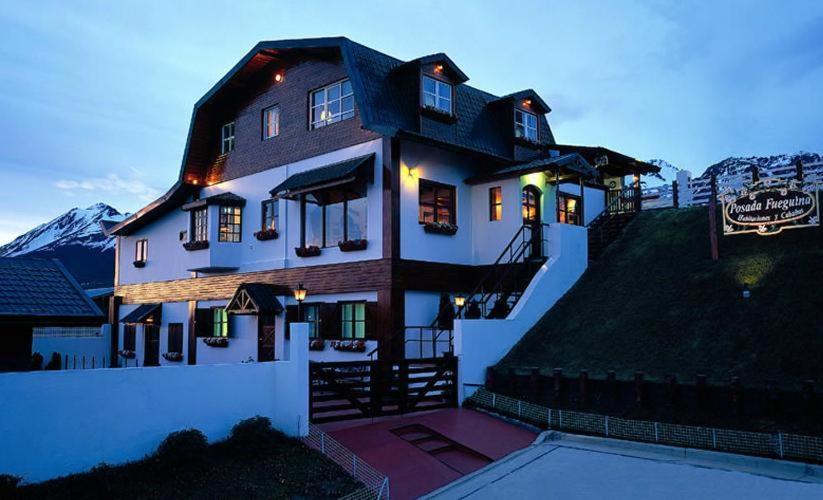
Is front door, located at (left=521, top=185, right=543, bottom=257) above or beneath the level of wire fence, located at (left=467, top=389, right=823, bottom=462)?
above

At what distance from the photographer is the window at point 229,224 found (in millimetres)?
25312

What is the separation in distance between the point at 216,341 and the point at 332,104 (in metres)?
10.3

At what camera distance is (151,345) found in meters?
29.8

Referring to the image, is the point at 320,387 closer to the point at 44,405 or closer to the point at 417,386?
the point at 417,386

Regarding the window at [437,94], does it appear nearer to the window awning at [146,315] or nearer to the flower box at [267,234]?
the flower box at [267,234]

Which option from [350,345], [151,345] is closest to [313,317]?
[350,345]

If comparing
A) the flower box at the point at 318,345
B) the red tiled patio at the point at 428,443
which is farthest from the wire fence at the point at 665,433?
the flower box at the point at 318,345

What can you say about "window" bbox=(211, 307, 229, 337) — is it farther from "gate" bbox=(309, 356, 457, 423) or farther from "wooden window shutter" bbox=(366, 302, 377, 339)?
"gate" bbox=(309, 356, 457, 423)

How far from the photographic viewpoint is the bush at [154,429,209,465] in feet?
36.4

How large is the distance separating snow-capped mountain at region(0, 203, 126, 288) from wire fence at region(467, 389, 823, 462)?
53.8m

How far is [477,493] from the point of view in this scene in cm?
1054

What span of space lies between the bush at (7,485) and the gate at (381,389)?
556cm

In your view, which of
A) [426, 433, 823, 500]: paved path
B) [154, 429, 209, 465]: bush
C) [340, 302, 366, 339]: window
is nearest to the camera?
[426, 433, 823, 500]: paved path

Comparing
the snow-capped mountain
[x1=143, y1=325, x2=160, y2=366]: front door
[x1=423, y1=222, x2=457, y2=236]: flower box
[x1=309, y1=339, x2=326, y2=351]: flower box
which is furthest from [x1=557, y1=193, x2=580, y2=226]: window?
the snow-capped mountain
